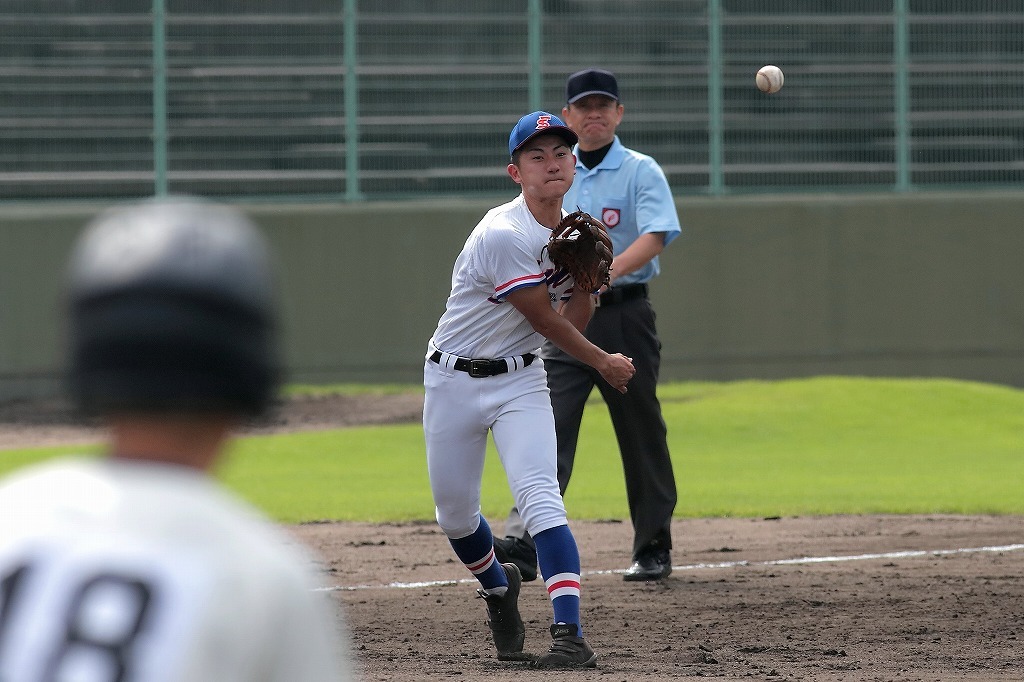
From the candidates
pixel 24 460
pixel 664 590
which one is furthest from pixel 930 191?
pixel 664 590

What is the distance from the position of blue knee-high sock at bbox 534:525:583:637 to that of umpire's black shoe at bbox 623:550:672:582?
2.10 m

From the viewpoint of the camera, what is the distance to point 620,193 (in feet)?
25.0

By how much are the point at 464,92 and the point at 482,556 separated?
14062 millimetres

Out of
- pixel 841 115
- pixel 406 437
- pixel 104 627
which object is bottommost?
pixel 406 437

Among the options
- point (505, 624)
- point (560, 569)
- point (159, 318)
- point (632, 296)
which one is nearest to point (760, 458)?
point (632, 296)

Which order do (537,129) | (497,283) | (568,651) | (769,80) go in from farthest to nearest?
(769,80)
(537,129)
(497,283)
(568,651)

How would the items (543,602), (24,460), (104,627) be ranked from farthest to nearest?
(24,460) → (543,602) → (104,627)

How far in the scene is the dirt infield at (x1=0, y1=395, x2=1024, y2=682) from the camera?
5.67m

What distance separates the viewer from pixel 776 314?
1959 cm

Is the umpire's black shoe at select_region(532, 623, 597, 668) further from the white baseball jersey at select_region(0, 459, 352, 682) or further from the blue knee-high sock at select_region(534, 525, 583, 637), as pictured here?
the white baseball jersey at select_region(0, 459, 352, 682)

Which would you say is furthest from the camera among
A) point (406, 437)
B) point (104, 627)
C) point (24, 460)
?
point (406, 437)

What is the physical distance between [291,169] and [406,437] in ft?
17.9

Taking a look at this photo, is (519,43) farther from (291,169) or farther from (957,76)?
(957,76)

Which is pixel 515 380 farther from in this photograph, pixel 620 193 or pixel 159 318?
pixel 159 318
